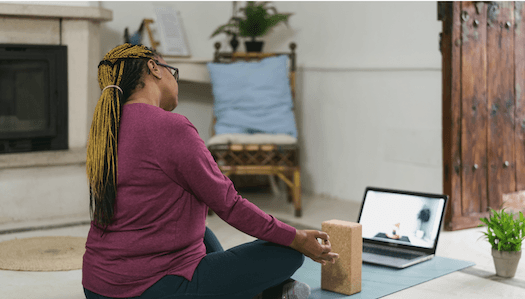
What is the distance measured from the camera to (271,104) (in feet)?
11.2

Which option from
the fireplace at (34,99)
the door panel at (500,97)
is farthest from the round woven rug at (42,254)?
the door panel at (500,97)

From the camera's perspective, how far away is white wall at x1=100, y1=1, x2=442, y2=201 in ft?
10.4

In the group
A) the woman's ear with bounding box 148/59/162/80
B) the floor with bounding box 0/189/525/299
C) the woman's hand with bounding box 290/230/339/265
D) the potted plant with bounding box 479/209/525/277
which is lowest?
the floor with bounding box 0/189/525/299

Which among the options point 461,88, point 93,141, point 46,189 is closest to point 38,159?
point 46,189

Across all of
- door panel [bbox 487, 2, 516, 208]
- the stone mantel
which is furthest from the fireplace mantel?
door panel [bbox 487, 2, 516, 208]

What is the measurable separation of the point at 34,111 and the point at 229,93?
1.17 m

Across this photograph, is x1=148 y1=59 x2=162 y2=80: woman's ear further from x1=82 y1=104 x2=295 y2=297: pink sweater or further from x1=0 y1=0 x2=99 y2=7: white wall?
x1=0 y1=0 x2=99 y2=7: white wall

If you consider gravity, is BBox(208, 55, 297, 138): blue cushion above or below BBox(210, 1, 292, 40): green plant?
below

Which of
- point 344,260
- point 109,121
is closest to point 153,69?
point 109,121

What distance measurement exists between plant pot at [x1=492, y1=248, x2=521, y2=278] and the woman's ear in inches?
56.8

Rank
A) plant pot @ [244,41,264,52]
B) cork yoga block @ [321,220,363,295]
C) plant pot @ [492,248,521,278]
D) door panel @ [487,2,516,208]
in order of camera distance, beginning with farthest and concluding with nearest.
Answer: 1. plant pot @ [244,41,264,52]
2. door panel @ [487,2,516,208]
3. plant pot @ [492,248,521,278]
4. cork yoga block @ [321,220,363,295]

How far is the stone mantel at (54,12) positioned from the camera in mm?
2948

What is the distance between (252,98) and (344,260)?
1808 millimetres

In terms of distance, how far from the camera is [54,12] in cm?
305
